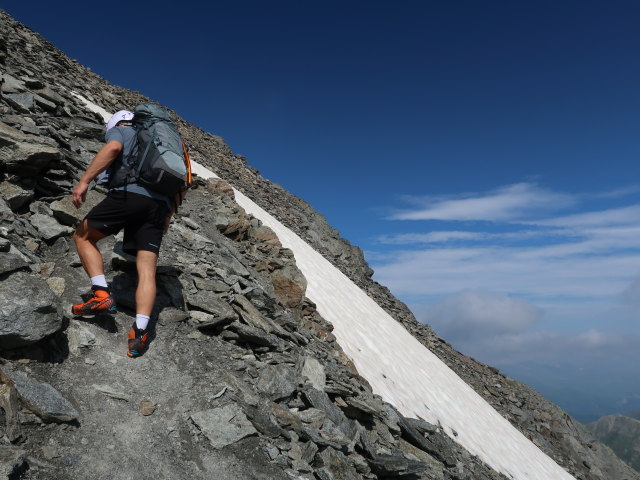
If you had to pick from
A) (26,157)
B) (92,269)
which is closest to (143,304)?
(92,269)

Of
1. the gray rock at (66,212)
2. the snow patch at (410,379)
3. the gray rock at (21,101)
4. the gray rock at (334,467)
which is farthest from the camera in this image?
the snow patch at (410,379)

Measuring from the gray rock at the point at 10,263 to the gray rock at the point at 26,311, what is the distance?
Result: 9 cm

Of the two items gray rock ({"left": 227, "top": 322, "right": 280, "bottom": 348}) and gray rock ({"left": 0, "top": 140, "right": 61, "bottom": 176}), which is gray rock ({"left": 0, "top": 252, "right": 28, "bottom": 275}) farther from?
gray rock ({"left": 227, "top": 322, "right": 280, "bottom": 348})

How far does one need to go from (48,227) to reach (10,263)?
2078 mm

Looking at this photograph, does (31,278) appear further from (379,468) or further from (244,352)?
(379,468)

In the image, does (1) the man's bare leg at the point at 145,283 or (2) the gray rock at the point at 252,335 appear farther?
(2) the gray rock at the point at 252,335

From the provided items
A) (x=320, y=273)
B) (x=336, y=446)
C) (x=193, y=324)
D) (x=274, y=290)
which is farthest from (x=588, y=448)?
(x=193, y=324)

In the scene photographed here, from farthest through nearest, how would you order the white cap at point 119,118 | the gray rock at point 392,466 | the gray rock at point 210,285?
the gray rock at point 210,285 < the gray rock at point 392,466 < the white cap at point 119,118

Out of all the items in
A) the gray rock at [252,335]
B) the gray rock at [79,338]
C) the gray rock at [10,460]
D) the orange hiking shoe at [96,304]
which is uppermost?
the gray rock at [252,335]

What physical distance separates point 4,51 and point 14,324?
43.6ft

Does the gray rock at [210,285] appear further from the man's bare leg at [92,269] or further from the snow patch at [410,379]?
the snow patch at [410,379]

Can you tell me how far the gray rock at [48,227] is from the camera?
6.78 metres

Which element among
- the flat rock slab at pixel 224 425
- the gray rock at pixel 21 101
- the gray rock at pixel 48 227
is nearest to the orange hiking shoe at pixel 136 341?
the flat rock slab at pixel 224 425

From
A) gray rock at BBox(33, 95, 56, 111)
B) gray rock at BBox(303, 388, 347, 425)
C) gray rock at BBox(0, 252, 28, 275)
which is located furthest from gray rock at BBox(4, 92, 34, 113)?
gray rock at BBox(303, 388, 347, 425)
